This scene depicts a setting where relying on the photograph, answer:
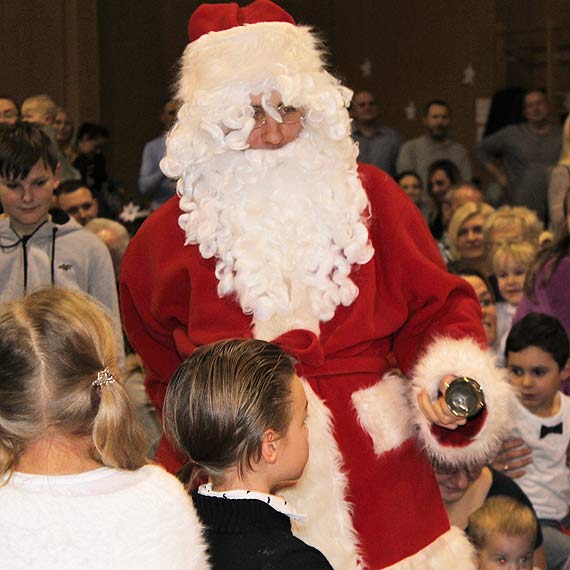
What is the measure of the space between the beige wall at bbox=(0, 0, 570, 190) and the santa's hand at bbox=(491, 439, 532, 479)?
22.5 ft

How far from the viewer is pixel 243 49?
2.98 m

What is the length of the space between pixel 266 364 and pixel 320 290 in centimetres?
68

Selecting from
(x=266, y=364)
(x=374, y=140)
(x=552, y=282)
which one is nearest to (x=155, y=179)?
(x=374, y=140)

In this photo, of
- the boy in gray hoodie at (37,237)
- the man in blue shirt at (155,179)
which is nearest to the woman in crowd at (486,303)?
the boy in gray hoodie at (37,237)

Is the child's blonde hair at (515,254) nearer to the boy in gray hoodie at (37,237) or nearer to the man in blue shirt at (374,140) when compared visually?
the boy in gray hoodie at (37,237)

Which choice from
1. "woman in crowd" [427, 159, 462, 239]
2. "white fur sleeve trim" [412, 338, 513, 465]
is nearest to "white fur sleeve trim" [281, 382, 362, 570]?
Result: "white fur sleeve trim" [412, 338, 513, 465]

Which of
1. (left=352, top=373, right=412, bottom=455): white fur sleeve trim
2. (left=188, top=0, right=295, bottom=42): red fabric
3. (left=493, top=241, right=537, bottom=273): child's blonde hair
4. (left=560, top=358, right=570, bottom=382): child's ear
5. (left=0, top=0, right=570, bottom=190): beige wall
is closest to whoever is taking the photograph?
(left=352, top=373, right=412, bottom=455): white fur sleeve trim

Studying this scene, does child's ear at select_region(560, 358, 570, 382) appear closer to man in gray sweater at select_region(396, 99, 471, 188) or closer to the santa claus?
the santa claus

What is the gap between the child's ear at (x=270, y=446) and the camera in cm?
218

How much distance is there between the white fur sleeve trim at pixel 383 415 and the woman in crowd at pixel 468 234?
3.43 meters

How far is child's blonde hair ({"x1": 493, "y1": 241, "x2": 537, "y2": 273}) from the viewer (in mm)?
5422

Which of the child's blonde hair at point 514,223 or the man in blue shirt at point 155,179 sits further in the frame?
the man in blue shirt at point 155,179

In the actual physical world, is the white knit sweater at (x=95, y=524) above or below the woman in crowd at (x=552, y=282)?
above

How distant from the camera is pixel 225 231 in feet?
9.70
